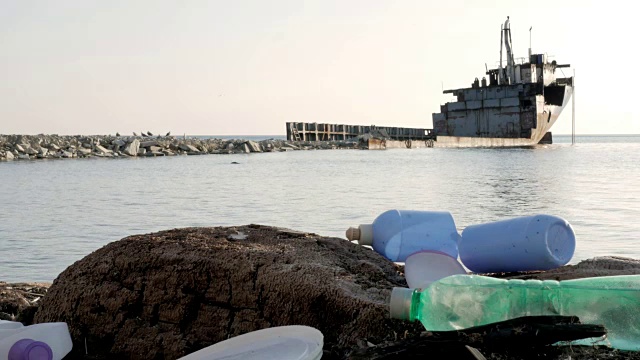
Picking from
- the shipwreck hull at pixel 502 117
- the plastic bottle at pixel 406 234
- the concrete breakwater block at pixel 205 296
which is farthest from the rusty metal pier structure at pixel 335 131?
the concrete breakwater block at pixel 205 296

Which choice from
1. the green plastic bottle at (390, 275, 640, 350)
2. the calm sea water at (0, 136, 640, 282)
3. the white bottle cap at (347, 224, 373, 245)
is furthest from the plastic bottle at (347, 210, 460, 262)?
the calm sea water at (0, 136, 640, 282)

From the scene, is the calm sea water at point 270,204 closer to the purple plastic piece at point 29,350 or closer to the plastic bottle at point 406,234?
the plastic bottle at point 406,234

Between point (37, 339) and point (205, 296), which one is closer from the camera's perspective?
point (37, 339)

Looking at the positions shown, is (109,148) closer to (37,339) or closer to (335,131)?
(335,131)

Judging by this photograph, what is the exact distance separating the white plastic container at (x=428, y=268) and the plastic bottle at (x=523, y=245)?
8.0 inches

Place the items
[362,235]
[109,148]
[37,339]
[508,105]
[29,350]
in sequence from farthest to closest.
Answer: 1. [508,105]
2. [109,148]
3. [362,235]
4. [37,339]
5. [29,350]

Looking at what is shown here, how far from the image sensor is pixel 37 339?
1.94m

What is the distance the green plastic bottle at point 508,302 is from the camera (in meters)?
1.58

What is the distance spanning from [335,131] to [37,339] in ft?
156

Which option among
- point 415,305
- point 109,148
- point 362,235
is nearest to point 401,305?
point 415,305

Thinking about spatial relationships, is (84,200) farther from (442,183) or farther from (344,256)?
(344,256)

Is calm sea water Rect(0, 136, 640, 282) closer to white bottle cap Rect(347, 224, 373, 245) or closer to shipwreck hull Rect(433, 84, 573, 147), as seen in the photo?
white bottle cap Rect(347, 224, 373, 245)

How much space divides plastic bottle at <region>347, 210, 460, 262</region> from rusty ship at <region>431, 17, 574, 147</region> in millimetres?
35872

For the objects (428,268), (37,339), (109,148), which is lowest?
(109,148)
